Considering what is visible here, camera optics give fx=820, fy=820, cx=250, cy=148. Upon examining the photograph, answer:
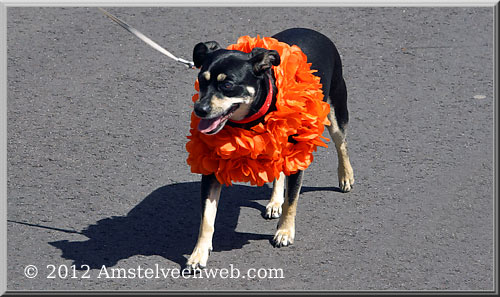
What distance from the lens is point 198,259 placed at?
5.67 m

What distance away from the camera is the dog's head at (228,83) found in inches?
199

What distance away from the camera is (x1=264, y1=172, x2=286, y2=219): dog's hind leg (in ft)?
20.9

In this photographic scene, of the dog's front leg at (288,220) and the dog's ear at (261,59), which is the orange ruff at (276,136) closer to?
the dog's ear at (261,59)

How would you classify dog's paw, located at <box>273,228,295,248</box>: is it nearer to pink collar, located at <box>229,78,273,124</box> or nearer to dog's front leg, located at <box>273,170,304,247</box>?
dog's front leg, located at <box>273,170,304,247</box>

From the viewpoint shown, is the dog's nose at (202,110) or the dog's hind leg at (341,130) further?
the dog's hind leg at (341,130)

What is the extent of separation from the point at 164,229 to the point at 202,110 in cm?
150

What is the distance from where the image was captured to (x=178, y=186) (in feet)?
22.0

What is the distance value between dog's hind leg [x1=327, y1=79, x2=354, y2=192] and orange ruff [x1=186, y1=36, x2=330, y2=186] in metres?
0.73

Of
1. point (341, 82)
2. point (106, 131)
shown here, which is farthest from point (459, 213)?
point (106, 131)

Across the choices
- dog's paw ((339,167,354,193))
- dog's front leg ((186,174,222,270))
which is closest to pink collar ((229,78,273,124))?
dog's front leg ((186,174,222,270))

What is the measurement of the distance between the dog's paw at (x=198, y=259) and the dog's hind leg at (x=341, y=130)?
1503 mm

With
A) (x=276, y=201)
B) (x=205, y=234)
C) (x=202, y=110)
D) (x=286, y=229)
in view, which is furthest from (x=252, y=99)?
(x=276, y=201)

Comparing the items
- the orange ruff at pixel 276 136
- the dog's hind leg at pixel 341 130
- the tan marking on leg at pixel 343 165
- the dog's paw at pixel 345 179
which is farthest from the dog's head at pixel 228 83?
the dog's paw at pixel 345 179

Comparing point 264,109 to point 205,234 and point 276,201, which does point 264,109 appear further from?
point 276,201
